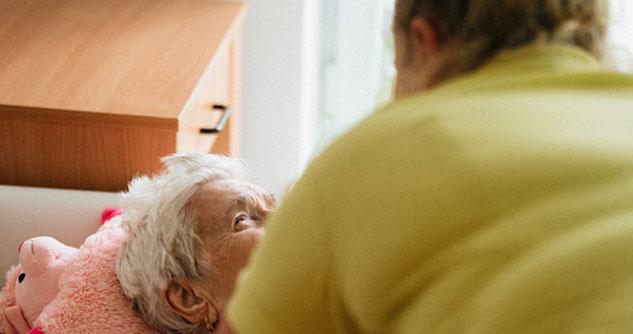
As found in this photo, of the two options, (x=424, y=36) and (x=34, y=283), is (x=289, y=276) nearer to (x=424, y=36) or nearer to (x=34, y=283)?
(x=424, y=36)

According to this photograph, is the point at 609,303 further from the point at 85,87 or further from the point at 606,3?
the point at 85,87

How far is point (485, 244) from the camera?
2.78 feet

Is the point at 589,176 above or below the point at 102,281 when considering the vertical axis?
above

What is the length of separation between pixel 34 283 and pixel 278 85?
146cm

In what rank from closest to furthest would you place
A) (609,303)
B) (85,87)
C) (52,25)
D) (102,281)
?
(609,303) → (102,281) → (85,87) → (52,25)

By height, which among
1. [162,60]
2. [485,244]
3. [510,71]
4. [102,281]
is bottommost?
[102,281]

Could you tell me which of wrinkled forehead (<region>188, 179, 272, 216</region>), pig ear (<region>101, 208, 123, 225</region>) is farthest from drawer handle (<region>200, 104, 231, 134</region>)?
wrinkled forehead (<region>188, 179, 272, 216</region>)

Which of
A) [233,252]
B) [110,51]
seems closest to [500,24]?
A: [233,252]

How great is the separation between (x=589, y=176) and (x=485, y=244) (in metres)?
0.09

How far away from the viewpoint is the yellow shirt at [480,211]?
0.83 meters

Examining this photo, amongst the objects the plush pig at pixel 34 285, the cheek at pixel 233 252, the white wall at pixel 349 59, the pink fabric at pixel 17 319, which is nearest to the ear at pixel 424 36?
the cheek at pixel 233 252

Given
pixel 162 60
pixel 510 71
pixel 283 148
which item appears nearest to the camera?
pixel 510 71

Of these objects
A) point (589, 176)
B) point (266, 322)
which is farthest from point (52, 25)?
point (589, 176)

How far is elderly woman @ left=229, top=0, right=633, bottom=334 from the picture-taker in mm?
836
